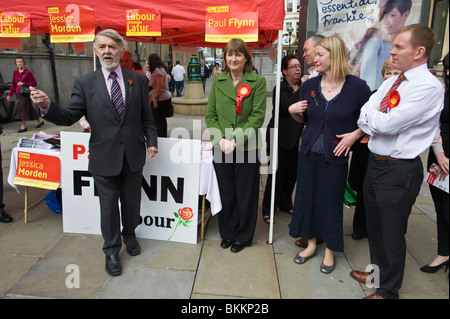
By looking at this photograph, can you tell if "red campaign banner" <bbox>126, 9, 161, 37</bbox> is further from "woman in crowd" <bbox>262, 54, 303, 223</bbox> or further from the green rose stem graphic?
the green rose stem graphic

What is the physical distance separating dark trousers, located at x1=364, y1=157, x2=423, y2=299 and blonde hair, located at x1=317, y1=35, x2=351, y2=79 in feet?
2.38

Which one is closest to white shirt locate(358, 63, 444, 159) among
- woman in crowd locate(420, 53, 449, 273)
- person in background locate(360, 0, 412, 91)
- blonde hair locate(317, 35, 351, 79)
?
woman in crowd locate(420, 53, 449, 273)

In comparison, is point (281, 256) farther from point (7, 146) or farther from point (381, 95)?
point (7, 146)

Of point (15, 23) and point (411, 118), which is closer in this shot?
point (411, 118)

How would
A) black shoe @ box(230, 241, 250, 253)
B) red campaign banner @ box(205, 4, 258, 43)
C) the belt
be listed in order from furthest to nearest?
1. black shoe @ box(230, 241, 250, 253)
2. red campaign banner @ box(205, 4, 258, 43)
3. the belt

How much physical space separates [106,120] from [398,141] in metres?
2.15

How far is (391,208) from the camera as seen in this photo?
2379mm

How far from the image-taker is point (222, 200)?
327 centimetres

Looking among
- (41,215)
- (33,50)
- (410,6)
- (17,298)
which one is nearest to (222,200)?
(17,298)

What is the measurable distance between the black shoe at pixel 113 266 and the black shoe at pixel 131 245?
0.28 metres

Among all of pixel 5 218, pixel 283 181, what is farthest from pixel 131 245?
pixel 283 181

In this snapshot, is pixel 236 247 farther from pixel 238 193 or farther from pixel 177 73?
pixel 177 73

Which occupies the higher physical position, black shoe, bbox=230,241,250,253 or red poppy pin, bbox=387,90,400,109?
red poppy pin, bbox=387,90,400,109

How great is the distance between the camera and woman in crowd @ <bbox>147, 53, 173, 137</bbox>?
6527 millimetres
